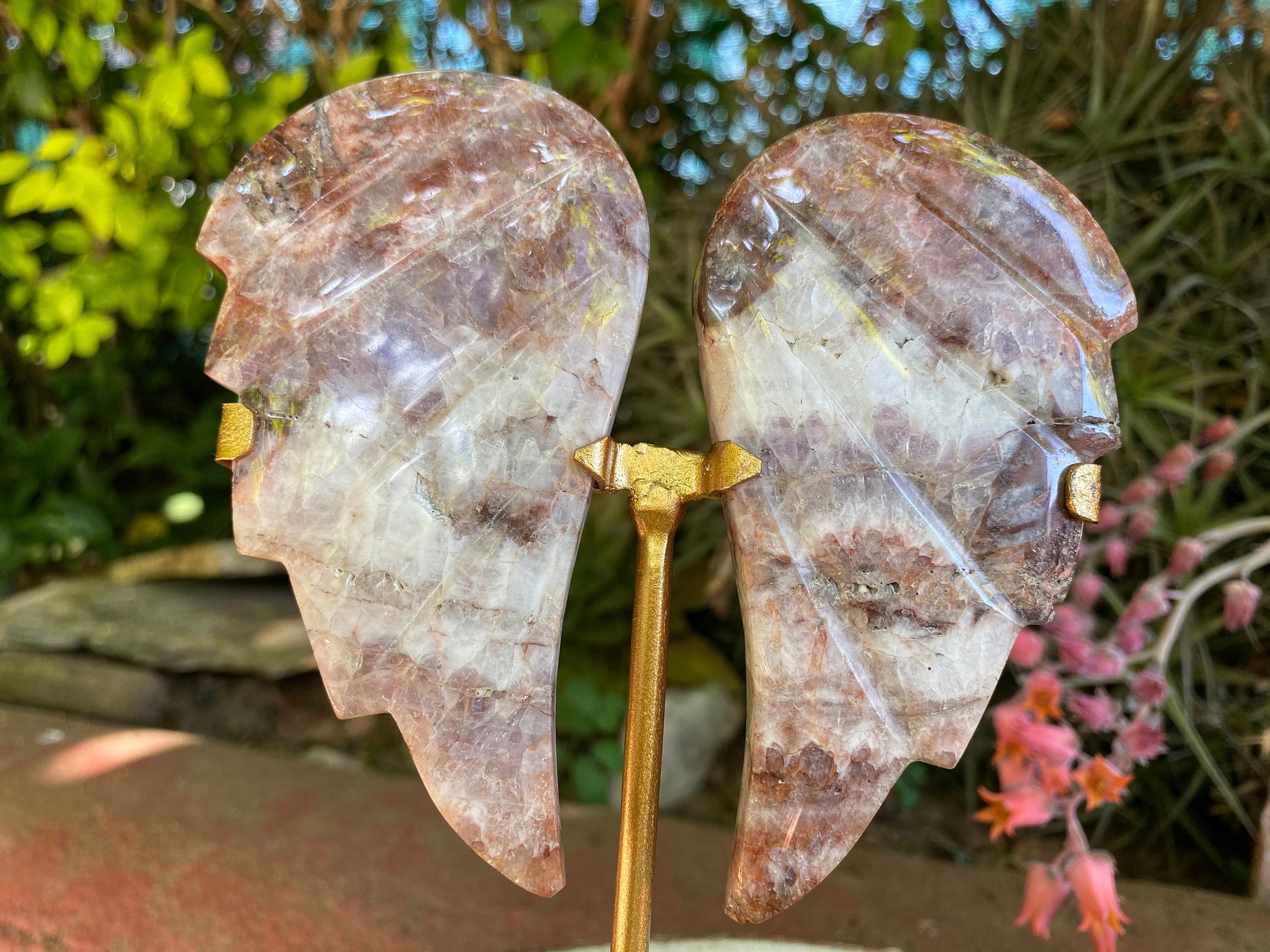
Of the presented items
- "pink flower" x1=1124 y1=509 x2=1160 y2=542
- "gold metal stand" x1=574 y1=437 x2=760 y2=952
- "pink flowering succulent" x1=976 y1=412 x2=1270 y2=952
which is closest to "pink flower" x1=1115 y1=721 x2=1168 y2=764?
"pink flowering succulent" x1=976 y1=412 x2=1270 y2=952

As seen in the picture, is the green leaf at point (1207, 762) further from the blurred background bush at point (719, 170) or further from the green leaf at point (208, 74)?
the green leaf at point (208, 74)

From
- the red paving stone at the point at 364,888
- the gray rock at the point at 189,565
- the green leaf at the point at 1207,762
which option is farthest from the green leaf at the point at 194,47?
the green leaf at the point at 1207,762

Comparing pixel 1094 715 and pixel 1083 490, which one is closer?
pixel 1083 490

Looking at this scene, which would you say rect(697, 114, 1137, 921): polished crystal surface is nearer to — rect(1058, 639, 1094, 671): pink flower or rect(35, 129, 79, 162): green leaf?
rect(1058, 639, 1094, 671): pink flower

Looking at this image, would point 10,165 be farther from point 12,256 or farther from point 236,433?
point 236,433

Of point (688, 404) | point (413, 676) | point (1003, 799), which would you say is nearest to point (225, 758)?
point (688, 404)

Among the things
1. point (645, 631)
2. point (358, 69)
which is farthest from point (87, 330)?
point (645, 631)
